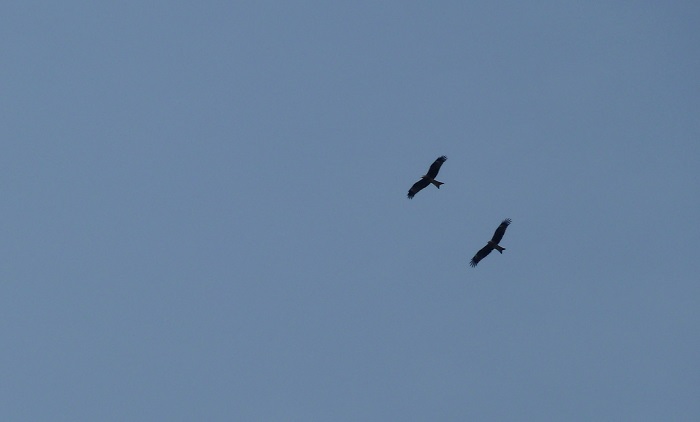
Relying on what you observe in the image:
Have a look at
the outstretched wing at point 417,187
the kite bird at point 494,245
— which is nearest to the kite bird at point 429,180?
the outstretched wing at point 417,187

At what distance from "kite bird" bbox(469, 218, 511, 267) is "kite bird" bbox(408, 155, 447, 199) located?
174 inches

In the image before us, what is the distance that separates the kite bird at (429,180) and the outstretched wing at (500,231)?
14.3ft

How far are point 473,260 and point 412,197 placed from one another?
5138 mm

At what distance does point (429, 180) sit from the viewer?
9356 centimetres

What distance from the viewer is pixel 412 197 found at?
308ft

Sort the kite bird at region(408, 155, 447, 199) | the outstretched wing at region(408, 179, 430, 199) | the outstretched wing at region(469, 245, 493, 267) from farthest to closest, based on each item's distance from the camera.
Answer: the outstretched wing at region(469, 245, 493, 267) → the outstretched wing at region(408, 179, 430, 199) → the kite bird at region(408, 155, 447, 199)

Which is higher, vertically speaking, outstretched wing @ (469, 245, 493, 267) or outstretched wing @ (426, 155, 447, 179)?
outstretched wing @ (426, 155, 447, 179)

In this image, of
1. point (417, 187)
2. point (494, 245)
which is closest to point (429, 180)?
point (417, 187)

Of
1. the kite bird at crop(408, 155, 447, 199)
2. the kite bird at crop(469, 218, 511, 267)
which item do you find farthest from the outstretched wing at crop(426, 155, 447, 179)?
the kite bird at crop(469, 218, 511, 267)

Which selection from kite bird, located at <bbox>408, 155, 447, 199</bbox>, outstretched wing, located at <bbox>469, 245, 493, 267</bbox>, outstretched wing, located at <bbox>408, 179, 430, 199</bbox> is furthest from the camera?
outstretched wing, located at <bbox>469, 245, 493, 267</bbox>

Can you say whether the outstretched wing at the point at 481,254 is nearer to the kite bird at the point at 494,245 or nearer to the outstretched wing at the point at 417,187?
the kite bird at the point at 494,245

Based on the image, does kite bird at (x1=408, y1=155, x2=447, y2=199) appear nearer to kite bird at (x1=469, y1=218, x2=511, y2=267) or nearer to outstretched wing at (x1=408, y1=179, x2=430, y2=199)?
outstretched wing at (x1=408, y1=179, x2=430, y2=199)

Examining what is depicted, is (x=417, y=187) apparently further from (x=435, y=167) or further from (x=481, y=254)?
(x=481, y=254)

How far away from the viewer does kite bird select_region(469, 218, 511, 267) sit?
310ft
